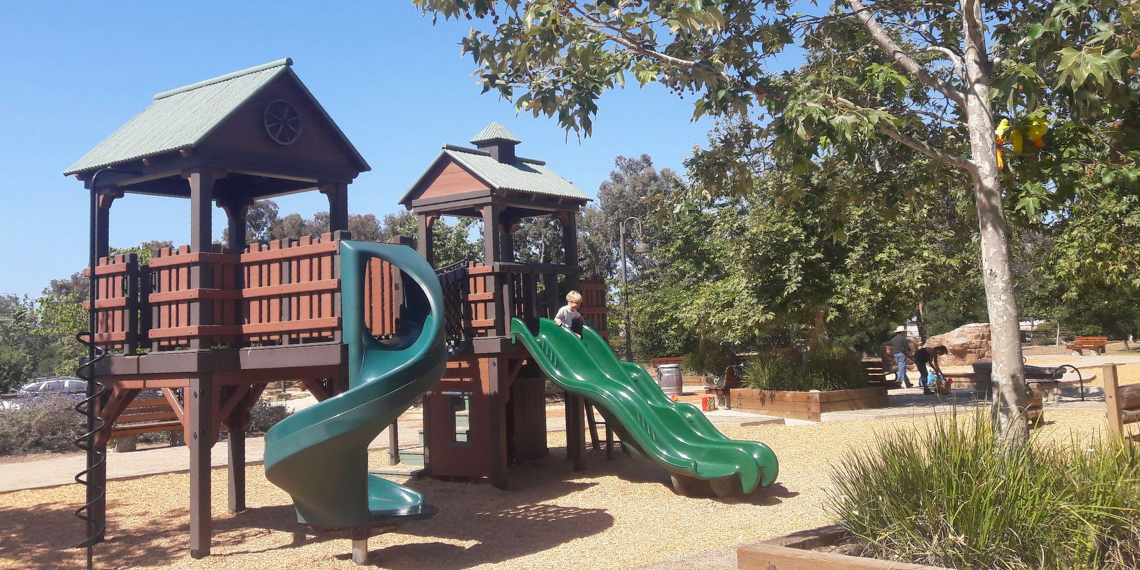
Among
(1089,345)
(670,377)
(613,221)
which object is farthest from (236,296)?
(613,221)

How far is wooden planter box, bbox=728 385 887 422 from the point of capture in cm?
1595

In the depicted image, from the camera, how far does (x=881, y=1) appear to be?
26.4ft

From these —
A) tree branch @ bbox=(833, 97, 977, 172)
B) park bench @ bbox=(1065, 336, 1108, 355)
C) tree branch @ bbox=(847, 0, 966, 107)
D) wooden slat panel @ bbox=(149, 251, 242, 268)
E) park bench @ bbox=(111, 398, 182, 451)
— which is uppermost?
tree branch @ bbox=(847, 0, 966, 107)

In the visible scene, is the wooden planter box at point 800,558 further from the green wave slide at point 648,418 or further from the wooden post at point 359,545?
the green wave slide at point 648,418

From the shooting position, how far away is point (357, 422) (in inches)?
251

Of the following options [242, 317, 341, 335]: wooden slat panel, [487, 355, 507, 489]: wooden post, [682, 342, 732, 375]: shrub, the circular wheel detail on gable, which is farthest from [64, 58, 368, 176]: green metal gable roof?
[682, 342, 732, 375]: shrub

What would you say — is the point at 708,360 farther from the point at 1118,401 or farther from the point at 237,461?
the point at 237,461

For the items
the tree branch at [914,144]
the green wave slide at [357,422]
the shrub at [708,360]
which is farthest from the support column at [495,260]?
the shrub at [708,360]

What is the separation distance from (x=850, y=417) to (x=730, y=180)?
7.99 metres

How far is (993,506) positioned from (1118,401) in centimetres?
483

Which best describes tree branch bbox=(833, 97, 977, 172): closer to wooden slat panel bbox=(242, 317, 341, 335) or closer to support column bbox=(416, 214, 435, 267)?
wooden slat panel bbox=(242, 317, 341, 335)

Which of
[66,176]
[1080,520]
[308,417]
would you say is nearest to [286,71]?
[66,176]

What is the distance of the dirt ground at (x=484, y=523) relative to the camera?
7.24 metres

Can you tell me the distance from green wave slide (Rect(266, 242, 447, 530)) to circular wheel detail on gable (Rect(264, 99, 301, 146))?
6.03 feet
